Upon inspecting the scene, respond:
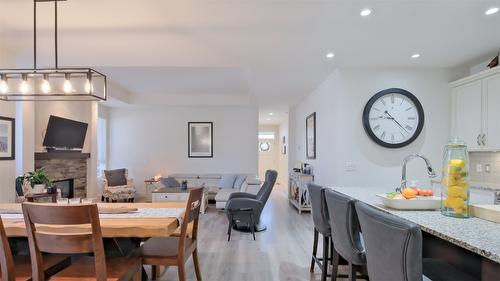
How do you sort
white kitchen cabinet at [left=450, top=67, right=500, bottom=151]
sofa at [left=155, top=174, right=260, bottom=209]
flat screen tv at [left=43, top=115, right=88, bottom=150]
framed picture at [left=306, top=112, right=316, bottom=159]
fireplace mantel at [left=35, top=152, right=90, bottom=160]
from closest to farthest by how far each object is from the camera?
white kitchen cabinet at [left=450, top=67, right=500, bottom=151], fireplace mantel at [left=35, top=152, right=90, bottom=160], flat screen tv at [left=43, top=115, right=88, bottom=150], framed picture at [left=306, top=112, right=316, bottom=159], sofa at [left=155, top=174, right=260, bottom=209]

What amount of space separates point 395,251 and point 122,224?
5.43 feet

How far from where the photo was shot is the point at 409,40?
3205 mm

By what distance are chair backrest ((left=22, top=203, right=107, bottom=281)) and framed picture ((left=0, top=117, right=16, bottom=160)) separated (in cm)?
241

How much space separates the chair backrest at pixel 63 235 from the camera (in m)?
1.60

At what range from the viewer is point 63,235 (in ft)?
5.49

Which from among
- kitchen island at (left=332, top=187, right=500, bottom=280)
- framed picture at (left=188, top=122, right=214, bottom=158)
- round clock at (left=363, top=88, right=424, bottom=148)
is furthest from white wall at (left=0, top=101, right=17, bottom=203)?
round clock at (left=363, top=88, right=424, bottom=148)

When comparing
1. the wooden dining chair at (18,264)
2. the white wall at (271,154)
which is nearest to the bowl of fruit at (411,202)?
the wooden dining chair at (18,264)

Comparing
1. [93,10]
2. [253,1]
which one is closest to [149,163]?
[93,10]

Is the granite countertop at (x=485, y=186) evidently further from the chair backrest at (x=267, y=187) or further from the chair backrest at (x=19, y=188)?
the chair backrest at (x=19, y=188)

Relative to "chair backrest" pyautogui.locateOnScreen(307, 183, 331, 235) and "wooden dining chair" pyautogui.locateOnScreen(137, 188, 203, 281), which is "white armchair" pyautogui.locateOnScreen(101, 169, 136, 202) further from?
"chair backrest" pyautogui.locateOnScreen(307, 183, 331, 235)

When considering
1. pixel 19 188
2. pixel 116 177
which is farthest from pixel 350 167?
pixel 116 177

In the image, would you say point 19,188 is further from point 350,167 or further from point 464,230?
point 464,230

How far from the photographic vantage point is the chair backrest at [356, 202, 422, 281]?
1.16 meters

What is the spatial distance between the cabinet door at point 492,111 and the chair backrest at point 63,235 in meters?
4.37
